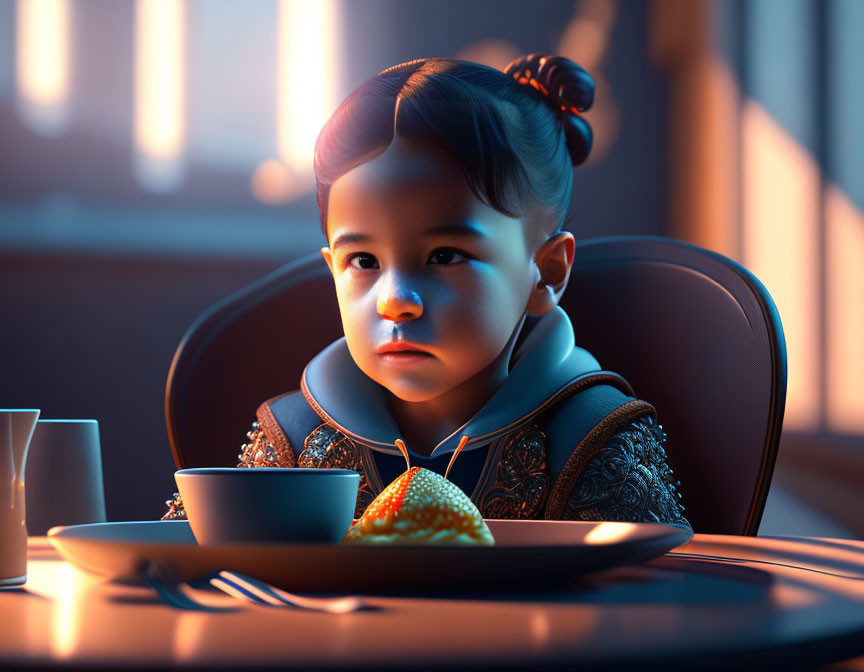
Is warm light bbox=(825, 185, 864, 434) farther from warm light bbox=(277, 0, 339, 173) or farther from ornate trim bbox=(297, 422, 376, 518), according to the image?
warm light bbox=(277, 0, 339, 173)

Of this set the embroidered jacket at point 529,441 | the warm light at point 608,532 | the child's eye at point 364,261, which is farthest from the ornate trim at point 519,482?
the warm light at point 608,532

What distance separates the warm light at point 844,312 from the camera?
5.58 ft

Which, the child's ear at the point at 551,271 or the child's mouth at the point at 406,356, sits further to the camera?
the child's ear at the point at 551,271

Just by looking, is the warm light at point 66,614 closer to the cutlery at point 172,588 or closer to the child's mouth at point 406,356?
the cutlery at point 172,588

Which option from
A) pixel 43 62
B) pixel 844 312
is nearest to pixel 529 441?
pixel 844 312

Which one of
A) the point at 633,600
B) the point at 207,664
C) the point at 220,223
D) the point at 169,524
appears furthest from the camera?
the point at 220,223

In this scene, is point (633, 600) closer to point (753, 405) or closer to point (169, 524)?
point (169, 524)

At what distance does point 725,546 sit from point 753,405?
0.48m

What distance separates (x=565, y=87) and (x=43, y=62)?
1.95m

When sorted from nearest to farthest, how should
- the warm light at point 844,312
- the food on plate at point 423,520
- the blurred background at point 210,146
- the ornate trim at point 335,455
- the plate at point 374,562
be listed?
the plate at point 374,562
the food on plate at point 423,520
the ornate trim at point 335,455
the warm light at point 844,312
the blurred background at point 210,146

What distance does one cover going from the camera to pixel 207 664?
11.1 inches

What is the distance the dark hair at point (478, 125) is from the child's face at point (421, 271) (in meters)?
0.02

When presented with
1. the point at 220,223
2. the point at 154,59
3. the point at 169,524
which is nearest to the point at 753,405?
the point at 169,524

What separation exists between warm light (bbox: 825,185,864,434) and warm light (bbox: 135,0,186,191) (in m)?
1.73
